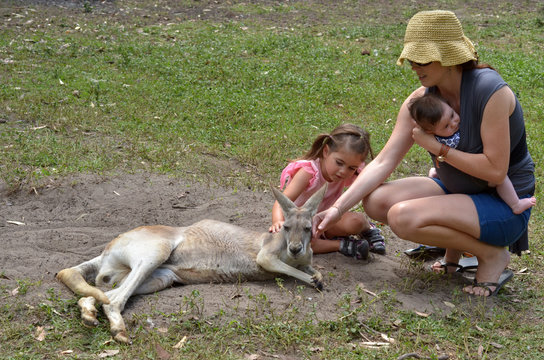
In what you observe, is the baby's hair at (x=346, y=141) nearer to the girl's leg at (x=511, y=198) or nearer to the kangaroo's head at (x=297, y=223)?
the kangaroo's head at (x=297, y=223)

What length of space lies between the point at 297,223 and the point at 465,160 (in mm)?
1212

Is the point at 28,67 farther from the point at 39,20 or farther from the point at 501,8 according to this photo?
the point at 501,8

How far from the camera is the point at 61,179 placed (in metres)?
5.90

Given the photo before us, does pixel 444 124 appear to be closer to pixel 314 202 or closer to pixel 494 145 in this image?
pixel 494 145

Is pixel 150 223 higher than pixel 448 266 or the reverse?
the reverse

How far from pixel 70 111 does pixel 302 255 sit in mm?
4427

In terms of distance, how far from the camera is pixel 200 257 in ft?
14.8

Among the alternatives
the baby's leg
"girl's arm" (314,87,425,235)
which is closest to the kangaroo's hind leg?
"girl's arm" (314,87,425,235)

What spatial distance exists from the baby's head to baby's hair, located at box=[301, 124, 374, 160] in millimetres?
633

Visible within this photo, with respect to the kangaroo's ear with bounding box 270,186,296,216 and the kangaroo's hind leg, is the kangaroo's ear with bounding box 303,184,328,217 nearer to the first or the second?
the kangaroo's ear with bounding box 270,186,296,216

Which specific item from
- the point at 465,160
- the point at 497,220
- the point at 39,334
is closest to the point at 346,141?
the point at 465,160

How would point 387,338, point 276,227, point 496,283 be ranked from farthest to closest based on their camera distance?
point 276,227 < point 496,283 < point 387,338

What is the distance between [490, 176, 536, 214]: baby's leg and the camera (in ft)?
13.8

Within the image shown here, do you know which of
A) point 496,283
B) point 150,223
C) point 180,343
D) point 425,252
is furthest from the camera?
point 150,223
